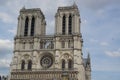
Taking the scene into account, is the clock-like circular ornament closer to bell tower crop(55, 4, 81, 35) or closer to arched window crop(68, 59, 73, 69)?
arched window crop(68, 59, 73, 69)

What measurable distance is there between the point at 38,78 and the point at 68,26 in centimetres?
1464

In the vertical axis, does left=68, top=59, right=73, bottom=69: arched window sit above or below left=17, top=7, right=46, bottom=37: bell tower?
below

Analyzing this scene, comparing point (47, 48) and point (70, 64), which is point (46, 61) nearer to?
point (47, 48)

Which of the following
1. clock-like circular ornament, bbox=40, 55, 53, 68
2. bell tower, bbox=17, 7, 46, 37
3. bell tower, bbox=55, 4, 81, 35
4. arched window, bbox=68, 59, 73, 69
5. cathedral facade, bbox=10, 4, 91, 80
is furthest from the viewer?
bell tower, bbox=17, 7, 46, 37

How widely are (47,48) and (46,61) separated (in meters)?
3.34

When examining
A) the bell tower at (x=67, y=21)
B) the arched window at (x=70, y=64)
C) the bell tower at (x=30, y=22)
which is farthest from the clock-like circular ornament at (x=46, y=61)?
the bell tower at (x=67, y=21)

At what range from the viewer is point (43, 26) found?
7469cm

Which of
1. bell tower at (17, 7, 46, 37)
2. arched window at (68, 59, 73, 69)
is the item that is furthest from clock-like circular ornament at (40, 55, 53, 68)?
bell tower at (17, 7, 46, 37)

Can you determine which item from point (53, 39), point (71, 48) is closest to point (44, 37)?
point (53, 39)

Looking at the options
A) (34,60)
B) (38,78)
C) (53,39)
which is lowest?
(38,78)

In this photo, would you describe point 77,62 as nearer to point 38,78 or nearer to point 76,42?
point 76,42

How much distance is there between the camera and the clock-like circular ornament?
223ft

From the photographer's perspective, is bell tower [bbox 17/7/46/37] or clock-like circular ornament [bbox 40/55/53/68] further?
bell tower [bbox 17/7/46/37]

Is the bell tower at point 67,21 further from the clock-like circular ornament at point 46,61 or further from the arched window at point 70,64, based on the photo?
the arched window at point 70,64
